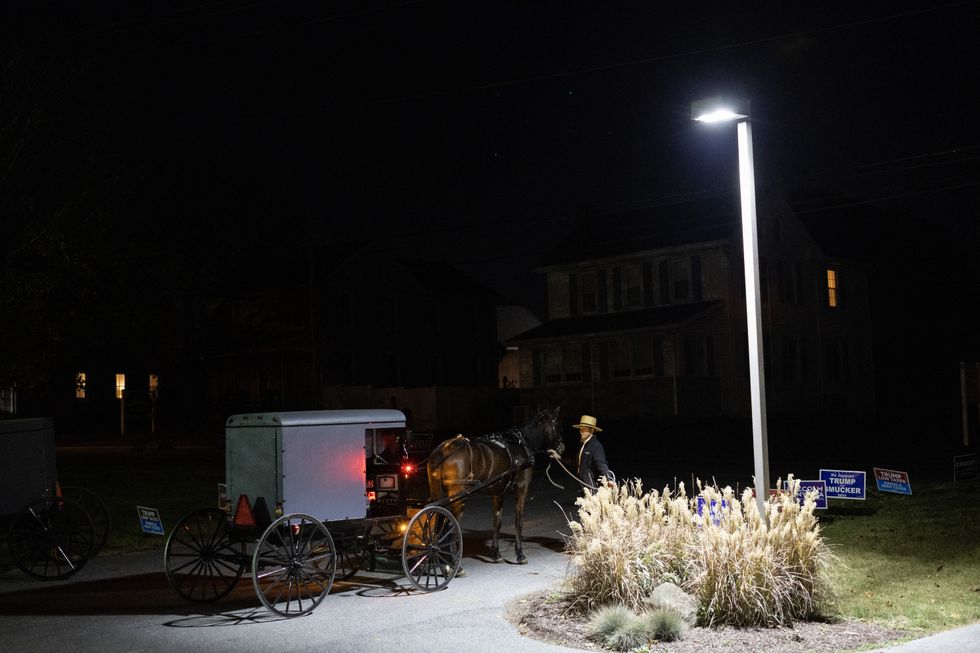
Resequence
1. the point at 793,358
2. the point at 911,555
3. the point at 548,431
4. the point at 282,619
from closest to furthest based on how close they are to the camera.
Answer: the point at 282,619, the point at 911,555, the point at 548,431, the point at 793,358

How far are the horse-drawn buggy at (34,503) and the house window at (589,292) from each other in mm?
36653

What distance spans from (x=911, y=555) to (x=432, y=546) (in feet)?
20.7

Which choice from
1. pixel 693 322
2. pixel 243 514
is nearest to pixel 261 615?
pixel 243 514

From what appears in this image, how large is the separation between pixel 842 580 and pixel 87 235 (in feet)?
50.0

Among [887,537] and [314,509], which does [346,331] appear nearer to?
[887,537]

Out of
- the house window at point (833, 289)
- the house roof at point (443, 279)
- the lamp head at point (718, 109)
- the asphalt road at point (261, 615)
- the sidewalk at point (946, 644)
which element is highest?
the house roof at point (443, 279)

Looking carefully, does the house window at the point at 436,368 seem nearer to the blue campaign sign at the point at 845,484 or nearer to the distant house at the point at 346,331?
the distant house at the point at 346,331

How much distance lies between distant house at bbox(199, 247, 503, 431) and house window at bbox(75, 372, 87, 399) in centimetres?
1015

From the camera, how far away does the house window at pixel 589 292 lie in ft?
162

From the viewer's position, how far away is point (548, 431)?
49.3 feet

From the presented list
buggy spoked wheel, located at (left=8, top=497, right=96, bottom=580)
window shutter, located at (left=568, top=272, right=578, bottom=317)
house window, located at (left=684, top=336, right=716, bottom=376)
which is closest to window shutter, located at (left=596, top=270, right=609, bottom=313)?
window shutter, located at (left=568, top=272, right=578, bottom=317)

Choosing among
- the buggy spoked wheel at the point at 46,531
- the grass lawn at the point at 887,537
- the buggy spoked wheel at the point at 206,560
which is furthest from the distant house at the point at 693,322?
the buggy spoked wheel at the point at 206,560

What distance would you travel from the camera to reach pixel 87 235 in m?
20.3

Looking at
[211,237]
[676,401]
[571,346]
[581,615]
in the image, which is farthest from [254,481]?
[211,237]
